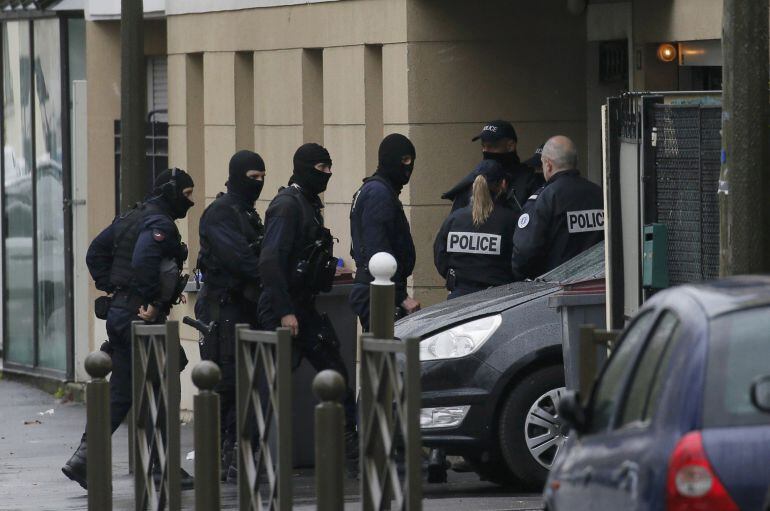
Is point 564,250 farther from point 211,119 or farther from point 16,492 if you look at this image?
point 211,119

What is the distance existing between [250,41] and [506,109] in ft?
9.78

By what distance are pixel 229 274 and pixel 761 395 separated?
6.59 metres

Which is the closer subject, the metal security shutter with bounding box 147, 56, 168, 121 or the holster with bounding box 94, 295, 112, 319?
the holster with bounding box 94, 295, 112, 319

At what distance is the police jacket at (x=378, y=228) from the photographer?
11.5 metres

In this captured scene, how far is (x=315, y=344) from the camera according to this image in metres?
11.4

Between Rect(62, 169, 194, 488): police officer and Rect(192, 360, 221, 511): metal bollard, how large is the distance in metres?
3.60

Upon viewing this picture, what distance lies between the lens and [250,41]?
54.8ft

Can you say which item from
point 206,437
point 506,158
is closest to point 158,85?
point 506,158

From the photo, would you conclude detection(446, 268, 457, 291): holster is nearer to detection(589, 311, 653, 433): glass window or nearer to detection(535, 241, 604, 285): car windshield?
detection(535, 241, 604, 285): car windshield

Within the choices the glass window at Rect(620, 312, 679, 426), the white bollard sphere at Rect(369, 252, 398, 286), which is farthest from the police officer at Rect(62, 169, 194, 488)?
the glass window at Rect(620, 312, 679, 426)

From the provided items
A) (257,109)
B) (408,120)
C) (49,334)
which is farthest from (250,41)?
(49,334)

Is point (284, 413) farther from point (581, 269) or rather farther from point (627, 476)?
point (581, 269)

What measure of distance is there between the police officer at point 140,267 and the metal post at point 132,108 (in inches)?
54.5

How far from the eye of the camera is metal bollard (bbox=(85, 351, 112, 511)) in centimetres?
879
